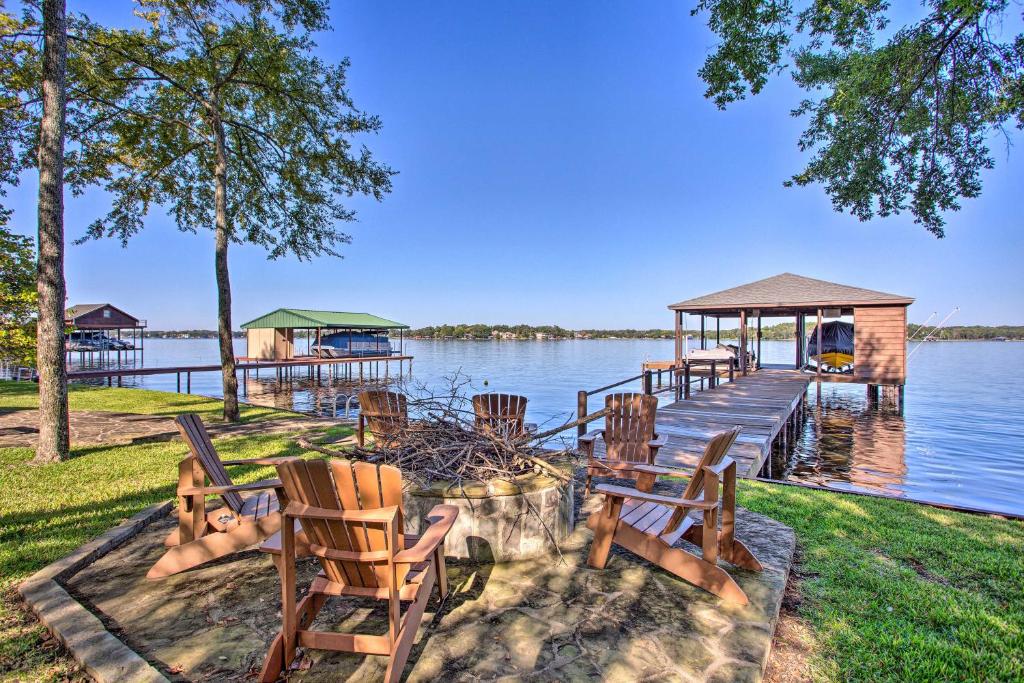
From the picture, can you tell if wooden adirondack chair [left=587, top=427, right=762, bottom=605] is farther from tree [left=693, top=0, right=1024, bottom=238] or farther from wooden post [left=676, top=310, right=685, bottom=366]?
wooden post [left=676, top=310, right=685, bottom=366]

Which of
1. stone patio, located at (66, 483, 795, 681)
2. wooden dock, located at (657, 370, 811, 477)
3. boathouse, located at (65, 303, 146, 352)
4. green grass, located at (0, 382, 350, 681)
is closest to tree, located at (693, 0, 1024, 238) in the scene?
wooden dock, located at (657, 370, 811, 477)

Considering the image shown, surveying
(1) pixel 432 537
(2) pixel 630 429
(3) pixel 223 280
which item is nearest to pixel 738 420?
(2) pixel 630 429

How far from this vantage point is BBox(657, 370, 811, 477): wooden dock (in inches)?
261

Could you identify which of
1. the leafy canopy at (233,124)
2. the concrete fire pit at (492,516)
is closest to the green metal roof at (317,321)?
the leafy canopy at (233,124)

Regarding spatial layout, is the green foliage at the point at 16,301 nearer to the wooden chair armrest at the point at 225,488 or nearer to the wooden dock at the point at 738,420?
the wooden chair armrest at the point at 225,488

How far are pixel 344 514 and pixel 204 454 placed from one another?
6.24 feet

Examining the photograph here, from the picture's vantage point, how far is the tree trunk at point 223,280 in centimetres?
908

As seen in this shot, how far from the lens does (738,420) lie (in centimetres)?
895

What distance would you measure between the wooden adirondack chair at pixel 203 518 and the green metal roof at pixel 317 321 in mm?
28474

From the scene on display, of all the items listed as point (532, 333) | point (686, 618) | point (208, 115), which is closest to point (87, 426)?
point (208, 115)

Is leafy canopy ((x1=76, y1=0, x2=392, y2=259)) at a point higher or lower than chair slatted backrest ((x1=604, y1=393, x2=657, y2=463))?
higher

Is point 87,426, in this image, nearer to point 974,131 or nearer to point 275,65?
point 275,65

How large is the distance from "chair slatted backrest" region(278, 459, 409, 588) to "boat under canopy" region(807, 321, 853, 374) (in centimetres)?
1914

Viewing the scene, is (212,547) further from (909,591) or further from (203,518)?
(909,591)
